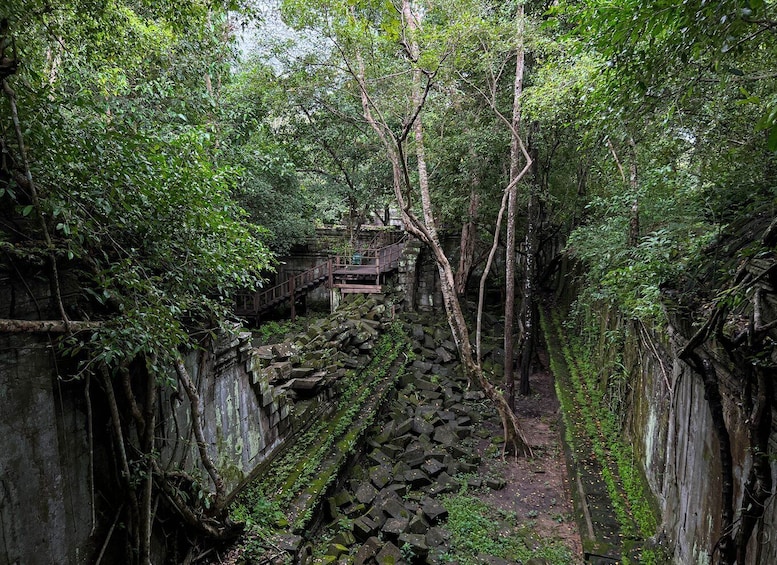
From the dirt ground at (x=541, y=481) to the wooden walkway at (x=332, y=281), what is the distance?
6928mm

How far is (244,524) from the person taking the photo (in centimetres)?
541

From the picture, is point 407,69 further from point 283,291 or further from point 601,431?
point 283,291

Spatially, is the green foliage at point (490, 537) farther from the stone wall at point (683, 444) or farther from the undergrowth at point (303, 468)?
the undergrowth at point (303, 468)

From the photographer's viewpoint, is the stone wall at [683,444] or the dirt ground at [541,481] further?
the dirt ground at [541,481]

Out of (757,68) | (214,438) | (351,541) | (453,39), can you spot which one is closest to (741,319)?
(757,68)

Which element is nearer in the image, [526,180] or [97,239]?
[97,239]

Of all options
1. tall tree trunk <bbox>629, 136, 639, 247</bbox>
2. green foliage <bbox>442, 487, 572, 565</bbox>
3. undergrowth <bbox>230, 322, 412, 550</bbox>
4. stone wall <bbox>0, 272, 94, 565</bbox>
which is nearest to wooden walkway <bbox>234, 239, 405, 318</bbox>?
undergrowth <bbox>230, 322, 412, 550</bbox>

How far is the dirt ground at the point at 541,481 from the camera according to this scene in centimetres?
720

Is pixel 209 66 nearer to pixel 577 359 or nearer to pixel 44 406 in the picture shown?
pixel 44 406

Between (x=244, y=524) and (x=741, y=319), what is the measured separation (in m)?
5.76

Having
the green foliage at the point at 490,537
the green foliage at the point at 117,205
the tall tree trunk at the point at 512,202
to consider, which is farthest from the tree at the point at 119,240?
the tall tree trunk at the point at 512,202

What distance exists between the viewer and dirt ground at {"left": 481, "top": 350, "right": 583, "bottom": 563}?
7.20 metres

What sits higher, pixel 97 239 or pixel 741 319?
pixel 97 239

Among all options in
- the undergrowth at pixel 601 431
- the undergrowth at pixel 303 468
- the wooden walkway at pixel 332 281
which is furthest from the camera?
the wooden walkway at pixel 332 281
